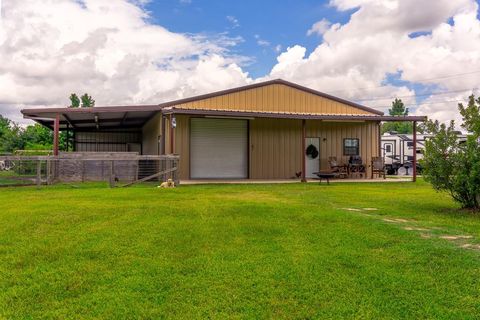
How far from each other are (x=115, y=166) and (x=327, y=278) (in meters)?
10.2

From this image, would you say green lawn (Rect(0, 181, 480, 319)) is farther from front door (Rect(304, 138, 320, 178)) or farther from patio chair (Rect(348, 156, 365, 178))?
front door (Rect(304, 138, 320, 178))

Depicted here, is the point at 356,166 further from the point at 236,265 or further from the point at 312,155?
the point at 236,265

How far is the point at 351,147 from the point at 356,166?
1.00 m

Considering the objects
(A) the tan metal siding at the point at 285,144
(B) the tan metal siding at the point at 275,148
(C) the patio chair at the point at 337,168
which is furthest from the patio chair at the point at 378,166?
(B) the tan metal siding at the point at 275,148

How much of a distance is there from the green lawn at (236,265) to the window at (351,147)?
1071 centimetres

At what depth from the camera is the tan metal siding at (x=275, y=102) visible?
15461 millimetres

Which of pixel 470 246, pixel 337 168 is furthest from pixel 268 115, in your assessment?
pixel 470 246

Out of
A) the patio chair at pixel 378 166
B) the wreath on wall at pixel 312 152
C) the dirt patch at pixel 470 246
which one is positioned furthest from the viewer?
the wreath on wall at pixel 312 152

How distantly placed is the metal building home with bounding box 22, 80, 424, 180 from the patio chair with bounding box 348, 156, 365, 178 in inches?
17.9

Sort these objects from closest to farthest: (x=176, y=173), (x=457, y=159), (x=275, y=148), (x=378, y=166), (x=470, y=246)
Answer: (x=470, y=246) < (x=457, y=159) < (x=176, y=173) < (x=275, y=148) < (x=378, y=166)

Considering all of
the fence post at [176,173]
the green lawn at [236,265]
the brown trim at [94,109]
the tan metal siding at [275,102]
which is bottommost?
the green lawn at [236,265]

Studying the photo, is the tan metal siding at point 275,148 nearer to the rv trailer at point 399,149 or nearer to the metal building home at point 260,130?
the metal building home at point 260,130

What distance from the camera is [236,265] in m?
3.93

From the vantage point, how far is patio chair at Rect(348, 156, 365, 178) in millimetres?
16797
